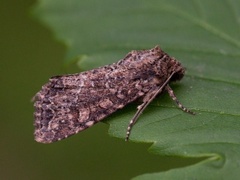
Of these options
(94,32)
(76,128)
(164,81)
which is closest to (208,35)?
(164,81)

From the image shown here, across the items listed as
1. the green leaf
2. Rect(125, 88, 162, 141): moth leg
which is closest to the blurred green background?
the green leaf

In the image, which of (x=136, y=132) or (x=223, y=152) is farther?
(x=136, y=132)

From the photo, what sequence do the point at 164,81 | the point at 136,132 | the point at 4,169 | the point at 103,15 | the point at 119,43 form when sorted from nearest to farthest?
the point at 136,132
the point at 164,81
the point at 119,43
the point at 103,15
the point at 4,169

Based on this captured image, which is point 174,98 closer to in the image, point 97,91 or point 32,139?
point 97,91

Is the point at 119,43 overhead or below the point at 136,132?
overhead

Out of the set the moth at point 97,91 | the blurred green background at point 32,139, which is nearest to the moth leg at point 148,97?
the moth at point 97,91

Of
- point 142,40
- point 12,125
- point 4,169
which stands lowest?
point 4,169

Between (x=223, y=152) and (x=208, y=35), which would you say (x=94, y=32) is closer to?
(x=208, y=35)

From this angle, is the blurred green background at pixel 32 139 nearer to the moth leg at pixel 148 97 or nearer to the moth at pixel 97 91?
the moth leg at pixel 148 97
